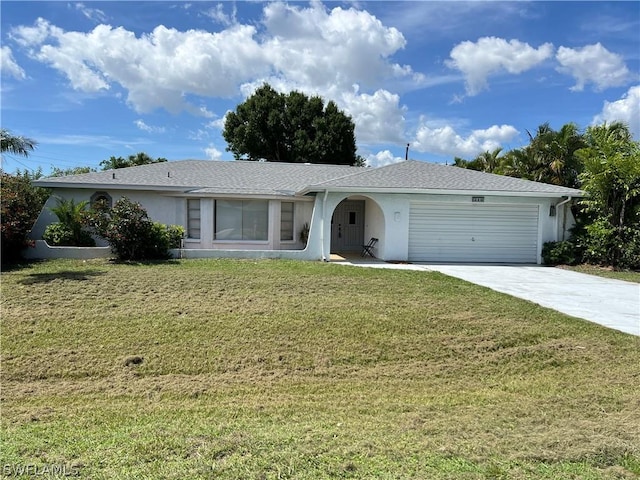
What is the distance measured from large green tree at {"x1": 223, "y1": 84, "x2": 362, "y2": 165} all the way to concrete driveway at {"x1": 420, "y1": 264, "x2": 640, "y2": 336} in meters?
20.8

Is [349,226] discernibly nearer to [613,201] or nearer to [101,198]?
[613,201]

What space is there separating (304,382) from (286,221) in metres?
12.8

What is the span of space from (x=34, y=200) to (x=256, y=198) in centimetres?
861

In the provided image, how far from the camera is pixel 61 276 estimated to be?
11.1 m

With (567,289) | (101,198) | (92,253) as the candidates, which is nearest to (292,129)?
(101,198)

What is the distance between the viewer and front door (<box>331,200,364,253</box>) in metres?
20.8

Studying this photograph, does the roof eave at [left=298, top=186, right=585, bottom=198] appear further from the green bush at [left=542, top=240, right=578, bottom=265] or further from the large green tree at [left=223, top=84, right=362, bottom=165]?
the large green tree at [left=223, top=84, right=362, bottom=165]

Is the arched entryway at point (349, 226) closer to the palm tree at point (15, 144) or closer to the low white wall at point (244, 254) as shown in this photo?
the low white wall at point (244, 254)

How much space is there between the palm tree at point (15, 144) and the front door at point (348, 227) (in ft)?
39.9

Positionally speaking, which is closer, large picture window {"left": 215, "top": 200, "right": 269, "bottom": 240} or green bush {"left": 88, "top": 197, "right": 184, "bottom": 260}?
green bush {"left": 88, "top": 197, "right": 184, "bottom": 260}

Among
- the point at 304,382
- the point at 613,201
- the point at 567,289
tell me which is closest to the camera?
the point at 304,382

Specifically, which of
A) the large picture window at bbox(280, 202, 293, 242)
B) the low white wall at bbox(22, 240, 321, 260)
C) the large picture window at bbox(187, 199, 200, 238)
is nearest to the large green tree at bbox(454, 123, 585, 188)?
the large picture window at bbox(280, 202, 293, 242)

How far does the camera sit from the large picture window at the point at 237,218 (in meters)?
18.0

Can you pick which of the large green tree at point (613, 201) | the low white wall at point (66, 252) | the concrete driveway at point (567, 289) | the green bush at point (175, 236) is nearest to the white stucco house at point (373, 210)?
the green bush at point (175, 236)
